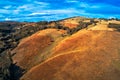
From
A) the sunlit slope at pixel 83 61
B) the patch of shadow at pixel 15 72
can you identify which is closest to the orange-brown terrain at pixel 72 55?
the sunlit slope at pixel 83 61

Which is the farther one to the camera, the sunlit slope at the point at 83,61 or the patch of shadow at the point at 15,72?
the patch of shadow at the point at 15,72

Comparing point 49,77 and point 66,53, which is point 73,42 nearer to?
point 66,53

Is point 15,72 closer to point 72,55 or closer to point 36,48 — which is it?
point 72,55

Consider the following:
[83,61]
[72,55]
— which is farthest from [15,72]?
[83,61]

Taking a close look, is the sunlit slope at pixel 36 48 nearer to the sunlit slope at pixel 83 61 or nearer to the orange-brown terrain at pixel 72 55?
the orange-brown terrain at pixel 72 55

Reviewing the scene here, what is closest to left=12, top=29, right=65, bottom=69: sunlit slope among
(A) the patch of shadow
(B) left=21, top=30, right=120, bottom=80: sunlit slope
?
Result: (A) the patch of shadow

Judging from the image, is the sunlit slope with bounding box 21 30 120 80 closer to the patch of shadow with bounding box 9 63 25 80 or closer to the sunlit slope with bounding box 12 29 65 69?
the patch of shadow with bounding box 9 63 25 80

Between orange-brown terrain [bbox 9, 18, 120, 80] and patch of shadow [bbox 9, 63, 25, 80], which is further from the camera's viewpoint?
patch of shadow [bbox 9, 63, 25, 80]
